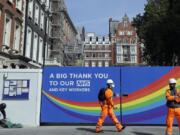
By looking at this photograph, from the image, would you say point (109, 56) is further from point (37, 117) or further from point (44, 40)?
point (37, 117)

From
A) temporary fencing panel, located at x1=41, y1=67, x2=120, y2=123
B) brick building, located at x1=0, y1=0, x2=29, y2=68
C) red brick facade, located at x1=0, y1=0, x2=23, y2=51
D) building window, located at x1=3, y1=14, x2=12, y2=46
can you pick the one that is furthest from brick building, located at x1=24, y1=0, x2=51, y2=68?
temporary fencing panel, located at x1=41, y1=67, x2=120, y2=123

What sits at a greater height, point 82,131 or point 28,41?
point 28,41

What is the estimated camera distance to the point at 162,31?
37531 mm

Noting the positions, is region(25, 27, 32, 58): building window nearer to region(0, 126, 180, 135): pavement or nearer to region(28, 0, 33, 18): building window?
region(28, 0, 33, 18): building window

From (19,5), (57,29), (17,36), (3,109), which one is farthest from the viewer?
(57,29)

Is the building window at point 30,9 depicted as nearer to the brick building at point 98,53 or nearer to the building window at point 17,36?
the building window at point 17,36

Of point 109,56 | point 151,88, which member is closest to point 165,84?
point 151,88

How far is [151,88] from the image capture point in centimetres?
1731

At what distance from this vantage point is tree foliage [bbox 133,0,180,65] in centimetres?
3559

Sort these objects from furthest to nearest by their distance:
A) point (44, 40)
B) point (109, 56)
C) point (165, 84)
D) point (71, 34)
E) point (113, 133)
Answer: point (109, 56), point (71, 34), point (44, 40), point (165, 84), point (113, 133)

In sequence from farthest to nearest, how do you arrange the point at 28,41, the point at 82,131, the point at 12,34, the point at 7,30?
the point at 28,41 → the point at 12,34 → the point at 7,30 → the point at 82,131

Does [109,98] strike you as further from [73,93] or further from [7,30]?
[7,30]

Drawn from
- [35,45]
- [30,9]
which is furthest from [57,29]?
[30,9]

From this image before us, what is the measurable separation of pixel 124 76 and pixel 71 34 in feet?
231
